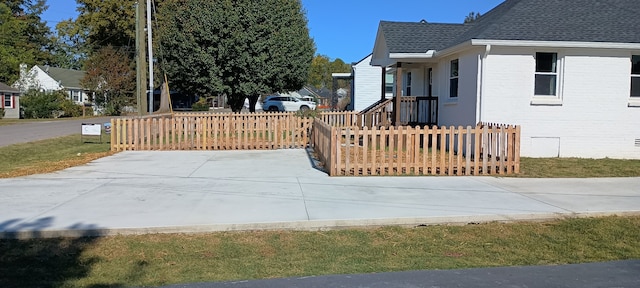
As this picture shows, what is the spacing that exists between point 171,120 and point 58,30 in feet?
193

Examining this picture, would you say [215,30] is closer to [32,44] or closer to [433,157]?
[433,157]

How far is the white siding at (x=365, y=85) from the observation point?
32.6 meters

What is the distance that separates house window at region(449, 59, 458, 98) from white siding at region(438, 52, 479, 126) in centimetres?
12

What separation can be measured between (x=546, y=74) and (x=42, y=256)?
Result: 1266cm

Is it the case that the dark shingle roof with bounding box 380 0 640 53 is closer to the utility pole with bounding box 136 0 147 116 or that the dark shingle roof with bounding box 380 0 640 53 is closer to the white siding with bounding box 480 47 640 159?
the white siding with bounding box 480 47 640 159

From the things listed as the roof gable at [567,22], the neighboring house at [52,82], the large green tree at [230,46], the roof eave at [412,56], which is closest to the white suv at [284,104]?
the large green tree at [230,46]

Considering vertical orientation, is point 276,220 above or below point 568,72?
below

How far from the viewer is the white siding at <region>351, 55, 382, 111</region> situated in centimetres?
3259

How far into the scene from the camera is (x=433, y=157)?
10508 millimetres

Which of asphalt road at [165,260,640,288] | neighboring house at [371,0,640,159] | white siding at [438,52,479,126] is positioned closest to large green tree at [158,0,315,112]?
white siding at [438,52,479,126]

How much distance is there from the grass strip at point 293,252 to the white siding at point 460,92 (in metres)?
7.85

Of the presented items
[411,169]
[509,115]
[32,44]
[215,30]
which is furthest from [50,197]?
[32,44]

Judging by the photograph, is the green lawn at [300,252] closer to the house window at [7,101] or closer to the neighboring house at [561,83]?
the neighboring house at [561,83]

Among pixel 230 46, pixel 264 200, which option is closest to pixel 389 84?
pixel 230 46
